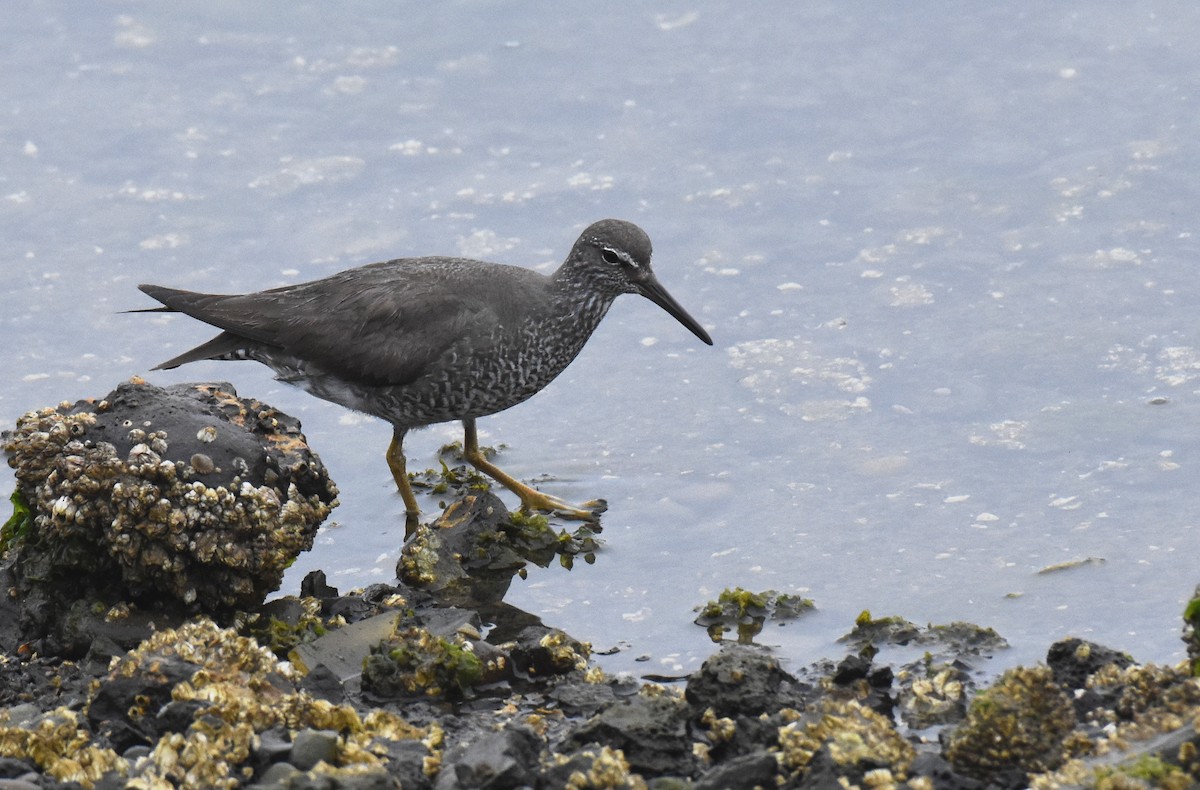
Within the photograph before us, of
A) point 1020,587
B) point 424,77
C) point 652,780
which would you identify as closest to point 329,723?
point 652,780

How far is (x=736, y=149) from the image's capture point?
1273 centimetres

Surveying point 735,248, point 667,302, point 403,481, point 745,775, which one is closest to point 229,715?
point 745,775

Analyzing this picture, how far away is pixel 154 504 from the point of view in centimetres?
719

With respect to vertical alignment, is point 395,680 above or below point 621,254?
below

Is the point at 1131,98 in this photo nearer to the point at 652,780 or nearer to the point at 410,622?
the point at 410,622

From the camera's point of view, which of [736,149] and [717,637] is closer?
[717,637]

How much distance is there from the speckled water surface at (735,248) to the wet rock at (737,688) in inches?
44.9

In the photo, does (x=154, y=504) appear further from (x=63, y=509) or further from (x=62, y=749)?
(x=62, y=749)

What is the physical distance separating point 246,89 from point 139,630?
7589 mm

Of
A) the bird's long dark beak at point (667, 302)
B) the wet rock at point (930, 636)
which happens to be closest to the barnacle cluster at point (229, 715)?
the wet rock at point (930, 636)

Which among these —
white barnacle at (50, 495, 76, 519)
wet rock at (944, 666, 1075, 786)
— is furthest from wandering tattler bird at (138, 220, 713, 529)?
wet rock at (944, 666, 1075, 786)

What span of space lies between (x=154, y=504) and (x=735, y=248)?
569cm

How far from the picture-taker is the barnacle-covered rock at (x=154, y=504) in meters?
7.18

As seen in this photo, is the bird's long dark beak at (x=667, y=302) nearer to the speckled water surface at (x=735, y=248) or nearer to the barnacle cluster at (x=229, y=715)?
the speckled water surface at (x=735, y=248)
